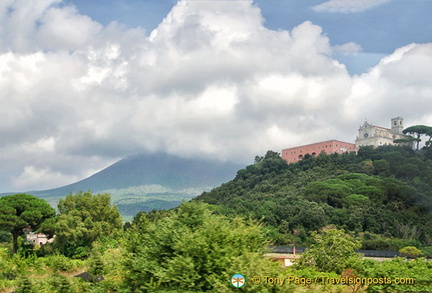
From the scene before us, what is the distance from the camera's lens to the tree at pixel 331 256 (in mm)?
18141

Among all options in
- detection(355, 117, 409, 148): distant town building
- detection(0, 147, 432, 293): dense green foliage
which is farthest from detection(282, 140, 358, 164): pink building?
detection(0, 147, 432, 293): dense green foliage

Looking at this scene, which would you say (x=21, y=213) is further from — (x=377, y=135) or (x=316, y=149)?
(x=377, y=135)

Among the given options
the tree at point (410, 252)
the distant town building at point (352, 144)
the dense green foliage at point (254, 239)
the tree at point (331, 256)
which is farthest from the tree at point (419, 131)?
the tree at point (331, 256)

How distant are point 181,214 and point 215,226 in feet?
4.84

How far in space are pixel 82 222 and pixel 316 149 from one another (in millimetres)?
68885

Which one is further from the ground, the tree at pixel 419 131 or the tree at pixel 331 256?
the tree at pixel 419 131

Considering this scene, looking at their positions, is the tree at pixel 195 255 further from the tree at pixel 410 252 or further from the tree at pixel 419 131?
the tree at pixel 419 131

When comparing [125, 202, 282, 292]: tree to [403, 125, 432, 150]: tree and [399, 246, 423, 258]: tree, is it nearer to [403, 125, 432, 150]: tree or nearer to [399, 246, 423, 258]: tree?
[399, 246, 423, 258]: tree

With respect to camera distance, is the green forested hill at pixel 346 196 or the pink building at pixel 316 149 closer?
the green forested hill at pixel 346 196

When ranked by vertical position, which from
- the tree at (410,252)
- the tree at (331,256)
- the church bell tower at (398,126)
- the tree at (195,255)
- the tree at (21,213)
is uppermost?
the church bell tower at (398,126)

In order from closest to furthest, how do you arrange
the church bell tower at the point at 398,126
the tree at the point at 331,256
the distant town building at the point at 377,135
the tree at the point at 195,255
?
the tree at the point at 195,255 < the tree at the point at 331,256 < the distant town building at the point at 377,135 < the church bell tower at the point at 398,126

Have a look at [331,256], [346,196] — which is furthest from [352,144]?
[331,256]

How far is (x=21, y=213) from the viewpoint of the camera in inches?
1052

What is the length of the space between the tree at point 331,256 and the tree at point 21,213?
634 inches
